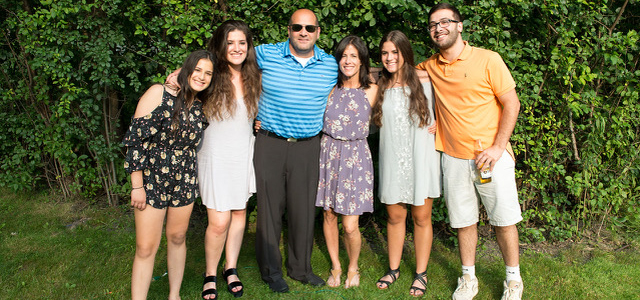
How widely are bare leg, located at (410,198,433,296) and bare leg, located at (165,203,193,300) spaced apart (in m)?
1.58

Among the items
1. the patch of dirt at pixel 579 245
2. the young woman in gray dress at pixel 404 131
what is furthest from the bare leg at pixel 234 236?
the patch of dirt at pixel 579 245

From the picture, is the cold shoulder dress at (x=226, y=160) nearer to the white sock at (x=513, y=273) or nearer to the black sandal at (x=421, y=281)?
the black sandal at (x=421, y=281)

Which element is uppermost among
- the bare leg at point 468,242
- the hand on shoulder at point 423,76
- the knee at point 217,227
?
the hand on shoulder at point 423,76

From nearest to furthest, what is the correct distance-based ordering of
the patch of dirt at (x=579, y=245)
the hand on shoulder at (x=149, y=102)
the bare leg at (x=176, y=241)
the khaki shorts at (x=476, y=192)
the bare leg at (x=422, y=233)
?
the hand on shoulder at (x=149, y=102), the bare leg at (x=176, y=241), the khaki shorts at (x=476, y=192), the bare leg at (x=422, y=233), the patch of dirt at (x=579, y=245)

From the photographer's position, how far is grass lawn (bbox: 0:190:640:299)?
134 inches

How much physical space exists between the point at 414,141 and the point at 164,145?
1640 millimetres

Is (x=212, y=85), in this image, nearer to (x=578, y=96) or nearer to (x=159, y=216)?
(x=159, y=216)

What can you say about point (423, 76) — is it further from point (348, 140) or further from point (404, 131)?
point (348, 140)

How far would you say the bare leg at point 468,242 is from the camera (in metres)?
3.29

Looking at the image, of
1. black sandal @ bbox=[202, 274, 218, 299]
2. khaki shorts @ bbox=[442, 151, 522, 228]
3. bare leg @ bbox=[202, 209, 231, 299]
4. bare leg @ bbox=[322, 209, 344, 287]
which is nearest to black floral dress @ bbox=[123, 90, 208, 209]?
bare leg @ bbox=[202, 209, 231, 299]

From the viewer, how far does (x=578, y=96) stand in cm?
374

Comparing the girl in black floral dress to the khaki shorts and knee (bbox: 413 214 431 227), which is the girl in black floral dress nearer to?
knee (bbox: 413 214 431 227)

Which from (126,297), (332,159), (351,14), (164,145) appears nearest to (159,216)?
(164,145)

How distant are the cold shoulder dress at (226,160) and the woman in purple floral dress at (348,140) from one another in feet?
1.84
